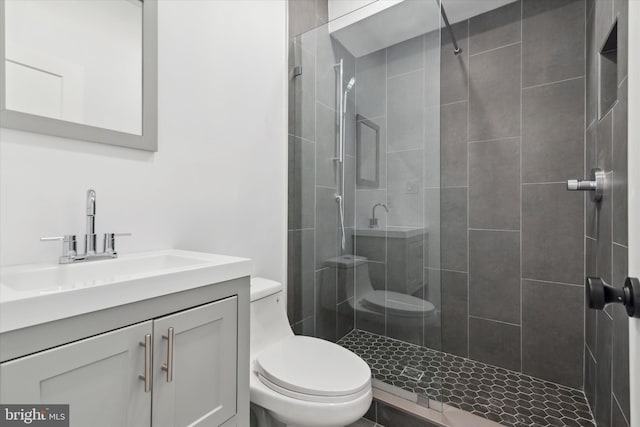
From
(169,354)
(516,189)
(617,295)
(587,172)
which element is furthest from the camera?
(516,189)

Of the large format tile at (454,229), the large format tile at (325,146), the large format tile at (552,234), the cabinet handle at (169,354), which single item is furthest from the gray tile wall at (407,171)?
the cabinet handle at (169,354)

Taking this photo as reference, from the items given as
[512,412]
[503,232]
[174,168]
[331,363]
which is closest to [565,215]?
[503,232]

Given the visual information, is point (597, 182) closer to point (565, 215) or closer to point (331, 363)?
point (565, 215)

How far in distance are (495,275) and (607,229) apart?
917 mm

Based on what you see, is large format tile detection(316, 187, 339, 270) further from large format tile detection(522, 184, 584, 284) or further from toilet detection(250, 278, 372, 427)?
large format tile detection(522, 184, 584, 284)

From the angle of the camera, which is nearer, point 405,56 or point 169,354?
point 169,354

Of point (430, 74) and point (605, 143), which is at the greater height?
point (430, 74)

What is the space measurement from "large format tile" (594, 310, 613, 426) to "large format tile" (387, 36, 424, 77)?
1.39 meters

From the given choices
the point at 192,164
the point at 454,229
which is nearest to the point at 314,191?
the point at 192,164

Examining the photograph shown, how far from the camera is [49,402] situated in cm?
57

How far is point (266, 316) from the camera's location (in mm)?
1436

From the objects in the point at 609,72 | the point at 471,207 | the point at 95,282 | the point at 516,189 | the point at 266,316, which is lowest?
the point at 266,316

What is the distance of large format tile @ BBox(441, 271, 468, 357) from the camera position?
2165mm

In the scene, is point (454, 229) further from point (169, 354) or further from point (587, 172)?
point (169, 354)
